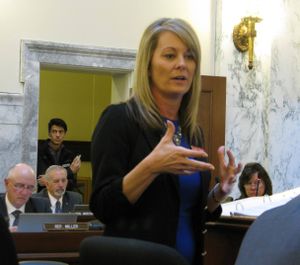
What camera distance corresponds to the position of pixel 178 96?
185 cm

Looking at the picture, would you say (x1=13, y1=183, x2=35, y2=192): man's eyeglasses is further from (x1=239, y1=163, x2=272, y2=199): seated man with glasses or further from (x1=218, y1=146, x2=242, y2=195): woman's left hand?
(x1=218, y1=146, x2=242, y2=195): woman's left hand

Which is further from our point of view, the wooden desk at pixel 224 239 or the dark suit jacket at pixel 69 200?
the dark suit jacket at pixel 69 200

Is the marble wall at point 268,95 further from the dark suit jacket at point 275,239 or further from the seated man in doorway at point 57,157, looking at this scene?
the dark suit jacket at point 275,239

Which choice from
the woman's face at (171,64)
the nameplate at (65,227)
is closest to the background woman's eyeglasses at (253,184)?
the nameplate at (65,227)

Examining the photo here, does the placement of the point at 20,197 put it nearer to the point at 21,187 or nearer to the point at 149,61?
the point at 21,187

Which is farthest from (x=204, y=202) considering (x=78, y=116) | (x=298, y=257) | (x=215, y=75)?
(x=78, y=116)

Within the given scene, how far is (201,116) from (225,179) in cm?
566

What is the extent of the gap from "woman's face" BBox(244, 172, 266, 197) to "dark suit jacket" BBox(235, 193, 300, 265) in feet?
16.3

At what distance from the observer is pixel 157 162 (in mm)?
1565

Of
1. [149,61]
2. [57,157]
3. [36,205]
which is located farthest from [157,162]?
[57,157]

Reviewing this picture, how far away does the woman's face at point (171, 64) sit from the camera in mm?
1787

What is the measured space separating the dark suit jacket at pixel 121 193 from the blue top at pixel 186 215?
0.07ft

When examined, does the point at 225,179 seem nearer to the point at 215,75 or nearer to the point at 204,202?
the point at 204,202

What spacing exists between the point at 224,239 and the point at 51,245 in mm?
2169
